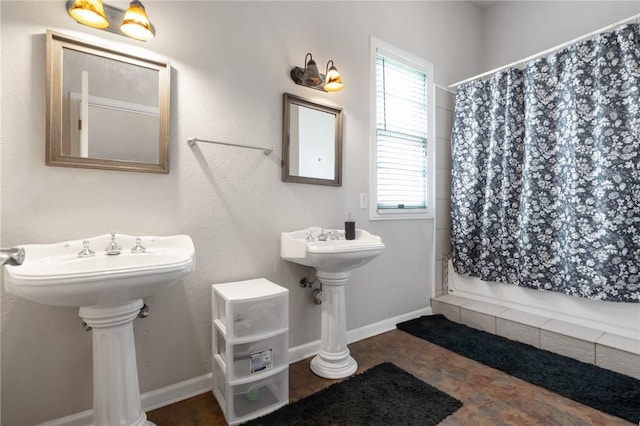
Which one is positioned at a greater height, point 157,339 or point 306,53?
point 306,53

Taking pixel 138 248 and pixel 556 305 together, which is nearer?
pixel 138 248

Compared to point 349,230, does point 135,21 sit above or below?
above

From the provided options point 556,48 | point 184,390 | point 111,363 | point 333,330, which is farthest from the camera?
point 556,48

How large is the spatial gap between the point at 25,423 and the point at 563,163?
3.25 metres

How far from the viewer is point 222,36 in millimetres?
1622

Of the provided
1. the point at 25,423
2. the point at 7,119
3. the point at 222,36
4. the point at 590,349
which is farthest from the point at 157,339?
the point at 590,349

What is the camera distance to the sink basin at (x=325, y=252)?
61.4 inches

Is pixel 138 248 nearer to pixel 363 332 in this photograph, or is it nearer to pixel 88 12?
pixel 88 12

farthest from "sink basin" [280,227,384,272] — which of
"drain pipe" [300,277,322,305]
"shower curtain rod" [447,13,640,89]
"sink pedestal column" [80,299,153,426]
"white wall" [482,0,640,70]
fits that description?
"white wall" [482,0,640,70]

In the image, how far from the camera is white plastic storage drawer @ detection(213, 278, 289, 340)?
53.3 inches

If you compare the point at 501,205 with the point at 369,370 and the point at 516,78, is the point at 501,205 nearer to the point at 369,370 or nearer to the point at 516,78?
the point at 516,78

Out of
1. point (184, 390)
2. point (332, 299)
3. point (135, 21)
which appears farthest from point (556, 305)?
point (135, 21)

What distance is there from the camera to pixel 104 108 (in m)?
1.33

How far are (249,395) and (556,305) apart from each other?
7.18 ft
